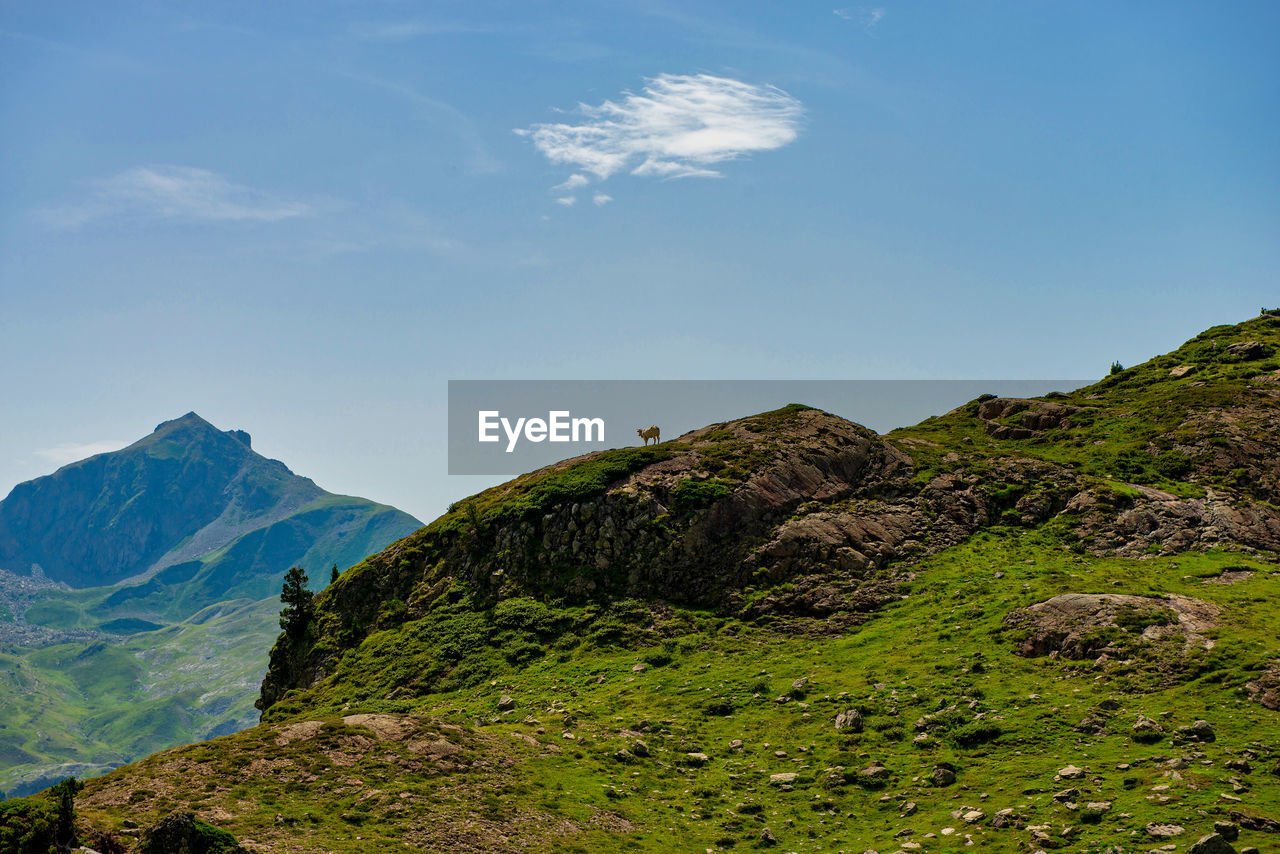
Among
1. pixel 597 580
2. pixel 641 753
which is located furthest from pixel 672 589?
pixel 641 753

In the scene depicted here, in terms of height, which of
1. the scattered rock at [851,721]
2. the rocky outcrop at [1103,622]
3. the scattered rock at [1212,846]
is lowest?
the scattered rock at [851,721]

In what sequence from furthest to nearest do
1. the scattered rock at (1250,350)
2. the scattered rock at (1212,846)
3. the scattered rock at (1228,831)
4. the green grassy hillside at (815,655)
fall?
the scattered rock at (1250,350), the green grassy hillside at (815,655), the scattered rock at (1228,831), the scattered rock at (1212,846)

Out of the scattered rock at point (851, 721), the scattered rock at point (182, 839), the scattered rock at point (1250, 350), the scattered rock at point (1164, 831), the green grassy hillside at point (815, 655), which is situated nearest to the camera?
the scattered rock at point (182, 839)

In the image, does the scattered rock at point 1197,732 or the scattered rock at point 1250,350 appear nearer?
the scattered rock at point 1197,732

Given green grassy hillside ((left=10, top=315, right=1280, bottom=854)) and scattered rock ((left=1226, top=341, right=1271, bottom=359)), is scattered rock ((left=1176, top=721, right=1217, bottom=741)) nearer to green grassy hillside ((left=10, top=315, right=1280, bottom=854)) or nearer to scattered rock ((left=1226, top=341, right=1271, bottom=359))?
green grassy hillside ((left=10, top=315, right=1280, bottom=854))

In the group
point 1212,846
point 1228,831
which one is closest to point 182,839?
point 1212,846

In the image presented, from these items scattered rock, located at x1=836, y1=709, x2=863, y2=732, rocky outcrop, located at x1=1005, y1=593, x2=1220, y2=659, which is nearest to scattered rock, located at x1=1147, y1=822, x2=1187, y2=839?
scattered rock, located at x1=836, y1=709, x2=863, y2=732

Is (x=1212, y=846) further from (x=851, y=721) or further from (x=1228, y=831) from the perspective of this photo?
(x=851, y=721)

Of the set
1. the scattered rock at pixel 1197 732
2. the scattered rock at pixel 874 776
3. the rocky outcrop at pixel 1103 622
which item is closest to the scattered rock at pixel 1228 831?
the scattered rock at pixel 1197 732

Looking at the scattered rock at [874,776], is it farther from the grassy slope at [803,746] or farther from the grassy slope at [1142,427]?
the grassy slope at [1142,427]

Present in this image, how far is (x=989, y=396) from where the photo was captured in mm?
93875

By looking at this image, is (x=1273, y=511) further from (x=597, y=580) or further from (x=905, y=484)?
(x=597, y=580)

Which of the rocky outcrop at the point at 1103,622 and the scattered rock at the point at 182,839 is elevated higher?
the rocky outcrop at the point at 1103,622

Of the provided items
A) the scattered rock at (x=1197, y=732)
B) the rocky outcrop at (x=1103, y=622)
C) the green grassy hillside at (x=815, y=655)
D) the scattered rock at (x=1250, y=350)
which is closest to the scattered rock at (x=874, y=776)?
the green grassy hillside at (x=815, y=655)
